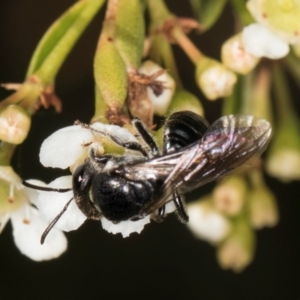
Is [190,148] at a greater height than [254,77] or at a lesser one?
greater

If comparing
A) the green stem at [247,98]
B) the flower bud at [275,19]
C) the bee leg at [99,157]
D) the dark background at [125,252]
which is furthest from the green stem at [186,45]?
the dark background at [125,252]

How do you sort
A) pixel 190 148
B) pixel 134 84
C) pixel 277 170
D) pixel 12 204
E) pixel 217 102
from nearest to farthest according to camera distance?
pixel 190 148, pixel 134 84, pixel 12 204, pixel 277 170, pixel 217 102

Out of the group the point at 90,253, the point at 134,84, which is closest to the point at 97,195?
the point at 134,84

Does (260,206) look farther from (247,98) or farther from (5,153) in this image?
(5,153)

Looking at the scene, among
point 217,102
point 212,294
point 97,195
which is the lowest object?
point 212,294

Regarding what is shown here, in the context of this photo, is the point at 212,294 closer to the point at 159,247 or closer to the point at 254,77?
the point at 159,247
